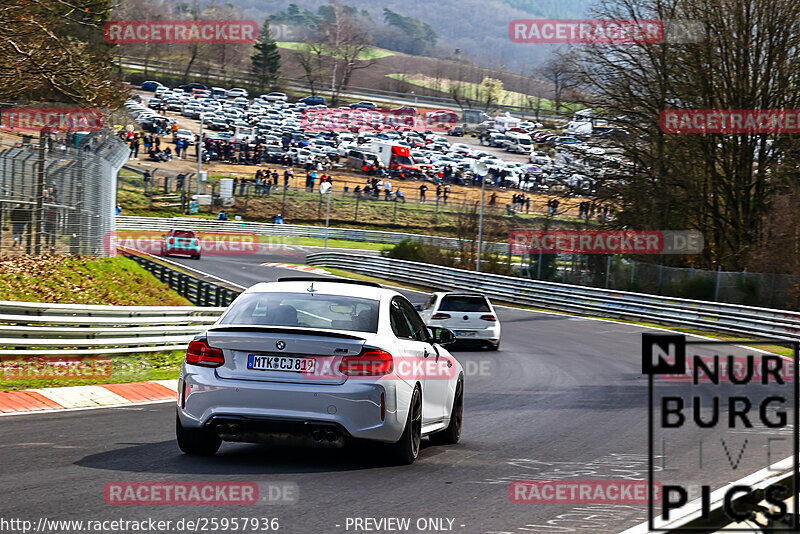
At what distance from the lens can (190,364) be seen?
8172 millimetres

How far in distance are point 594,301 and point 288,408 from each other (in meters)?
31.2

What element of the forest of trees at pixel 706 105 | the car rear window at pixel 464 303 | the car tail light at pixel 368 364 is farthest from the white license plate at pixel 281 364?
the forest of trees at pixel 706 105

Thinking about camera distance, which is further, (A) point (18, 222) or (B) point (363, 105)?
(B) point (363, 105)

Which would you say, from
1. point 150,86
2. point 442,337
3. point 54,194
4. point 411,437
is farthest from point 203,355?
point 150,86

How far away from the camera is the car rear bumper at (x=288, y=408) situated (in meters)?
7.79

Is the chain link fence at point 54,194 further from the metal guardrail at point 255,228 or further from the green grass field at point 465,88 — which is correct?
the green grass field at point 465,88

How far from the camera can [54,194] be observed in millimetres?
22688

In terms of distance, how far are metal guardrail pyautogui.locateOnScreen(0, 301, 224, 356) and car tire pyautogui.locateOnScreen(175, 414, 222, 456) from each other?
5.96m

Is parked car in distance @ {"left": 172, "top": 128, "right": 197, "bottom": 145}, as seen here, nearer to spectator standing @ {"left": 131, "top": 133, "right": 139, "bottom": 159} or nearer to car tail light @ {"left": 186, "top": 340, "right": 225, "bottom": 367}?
spectator standing @ {"left": 131, "top": 133, "right": 139, "bottom": 159}

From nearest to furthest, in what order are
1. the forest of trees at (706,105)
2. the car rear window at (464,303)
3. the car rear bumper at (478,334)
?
the car rear bumper at (478,334) → the car rear window at (464,303) → the forest of trees at (706,105)

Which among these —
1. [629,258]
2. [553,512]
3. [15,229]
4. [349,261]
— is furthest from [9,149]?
[349,261]

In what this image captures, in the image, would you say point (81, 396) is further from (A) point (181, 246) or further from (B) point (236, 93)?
(B) point (236, 93)

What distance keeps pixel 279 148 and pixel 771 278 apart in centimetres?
5948

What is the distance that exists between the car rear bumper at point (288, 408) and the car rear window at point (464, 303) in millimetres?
16450
